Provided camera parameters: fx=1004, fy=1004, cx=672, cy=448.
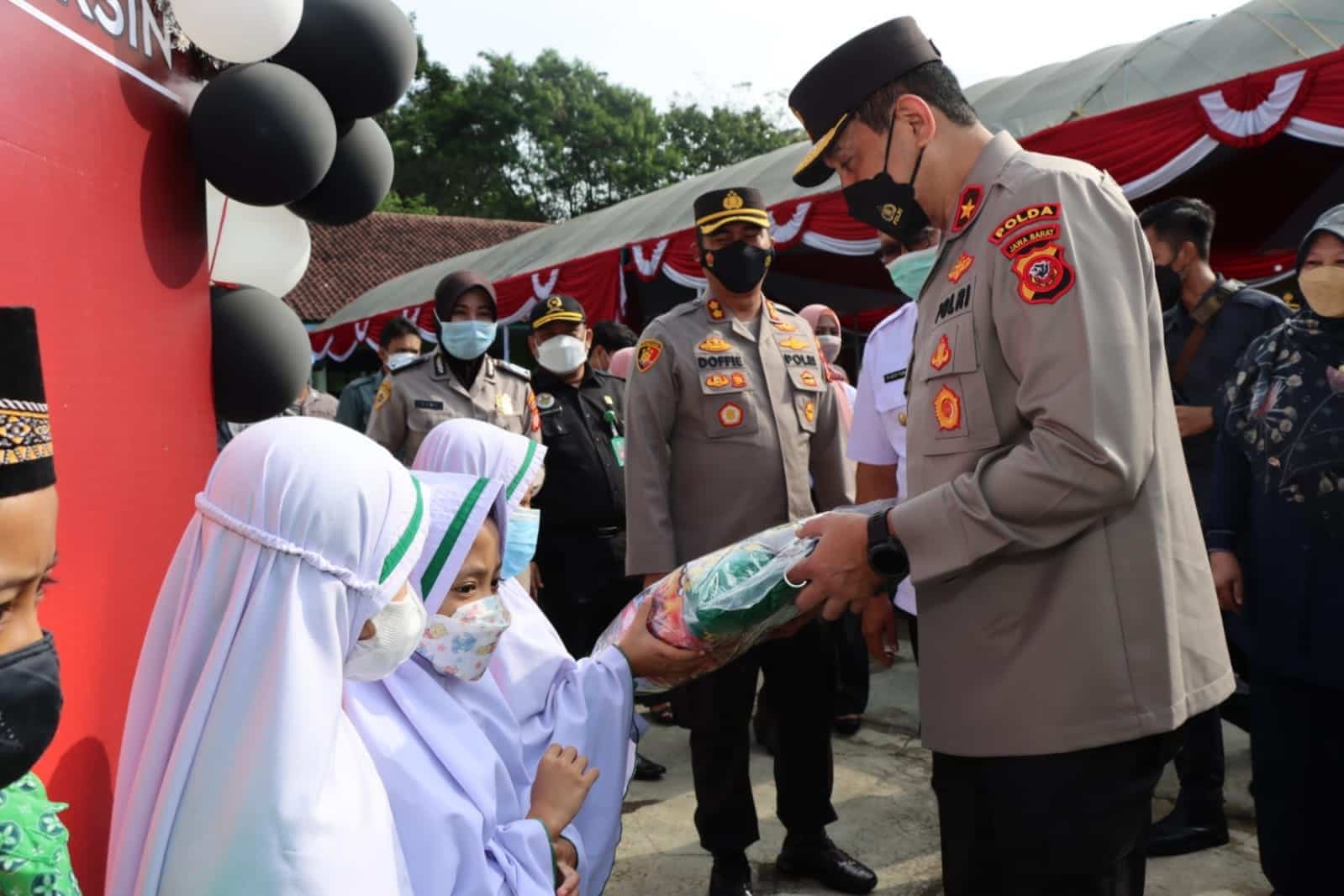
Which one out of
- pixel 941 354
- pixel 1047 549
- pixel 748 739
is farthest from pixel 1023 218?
pixel 748 739

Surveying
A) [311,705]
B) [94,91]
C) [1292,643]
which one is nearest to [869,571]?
[311,705]

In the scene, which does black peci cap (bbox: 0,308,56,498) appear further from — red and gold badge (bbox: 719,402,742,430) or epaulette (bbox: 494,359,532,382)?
epaulette (bbox: 494,359,532,382)

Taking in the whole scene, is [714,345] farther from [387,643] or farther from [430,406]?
[387,643]

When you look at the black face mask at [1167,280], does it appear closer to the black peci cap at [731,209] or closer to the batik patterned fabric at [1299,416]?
the batik patterned fabric at [1299,416]

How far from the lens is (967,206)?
167 cm

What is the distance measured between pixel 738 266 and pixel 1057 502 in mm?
1800

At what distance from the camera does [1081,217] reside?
1.49 metres

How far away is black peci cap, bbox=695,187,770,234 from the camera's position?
10.2 feet

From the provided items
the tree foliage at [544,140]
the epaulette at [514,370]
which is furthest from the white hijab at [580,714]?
the tree foliage at [544,140]

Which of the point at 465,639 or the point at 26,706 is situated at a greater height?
the point at 26,706

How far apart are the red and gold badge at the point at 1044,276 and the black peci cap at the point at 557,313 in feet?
11.1

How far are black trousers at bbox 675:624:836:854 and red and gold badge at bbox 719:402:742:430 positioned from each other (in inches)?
24.8

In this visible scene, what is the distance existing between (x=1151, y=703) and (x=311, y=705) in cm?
117

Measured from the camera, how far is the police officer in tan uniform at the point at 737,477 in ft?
9.06
